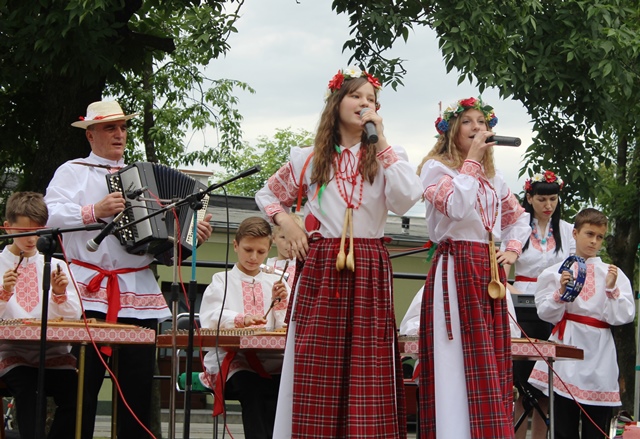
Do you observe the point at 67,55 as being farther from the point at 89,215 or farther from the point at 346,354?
the point at 346,354

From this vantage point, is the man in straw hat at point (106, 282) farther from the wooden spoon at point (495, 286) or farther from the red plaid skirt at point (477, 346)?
the wooden spoon at point (495, 286)

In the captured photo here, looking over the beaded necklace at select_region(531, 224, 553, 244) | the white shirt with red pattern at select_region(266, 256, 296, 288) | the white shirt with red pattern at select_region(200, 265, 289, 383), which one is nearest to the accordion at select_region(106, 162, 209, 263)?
the white shirt with red pattern at select_region(200, 265, 289, 383)

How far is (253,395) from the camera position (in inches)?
233

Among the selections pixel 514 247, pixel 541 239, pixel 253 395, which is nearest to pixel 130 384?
pixel 253 395

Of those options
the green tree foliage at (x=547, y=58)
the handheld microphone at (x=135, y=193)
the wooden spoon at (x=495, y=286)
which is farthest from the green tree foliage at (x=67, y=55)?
the wooden spoon at (x=495, y=286)

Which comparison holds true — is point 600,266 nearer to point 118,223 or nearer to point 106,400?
point 118,223

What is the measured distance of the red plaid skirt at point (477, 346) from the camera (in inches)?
183

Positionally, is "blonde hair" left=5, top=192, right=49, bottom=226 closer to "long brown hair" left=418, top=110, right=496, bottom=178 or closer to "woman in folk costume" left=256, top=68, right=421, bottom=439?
"woman in folk costume" left=256, top=68, right=421, bottom=439

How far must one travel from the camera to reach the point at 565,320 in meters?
6.89

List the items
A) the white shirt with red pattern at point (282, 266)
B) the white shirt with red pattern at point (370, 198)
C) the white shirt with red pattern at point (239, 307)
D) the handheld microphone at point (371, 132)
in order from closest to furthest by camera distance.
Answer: the handheld microphone at point (371, 132) < the white shirt with red pattern at point (370, 198) < the white shirt with red pattern at point (239, 307) < the white shirt with red pattern at point (282, 266)

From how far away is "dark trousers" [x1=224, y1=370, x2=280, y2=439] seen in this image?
586cm

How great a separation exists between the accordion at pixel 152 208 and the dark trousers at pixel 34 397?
3.04 feet

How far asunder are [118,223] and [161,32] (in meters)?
6.32

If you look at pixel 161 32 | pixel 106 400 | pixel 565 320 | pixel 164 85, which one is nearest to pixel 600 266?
pixel 565 320
